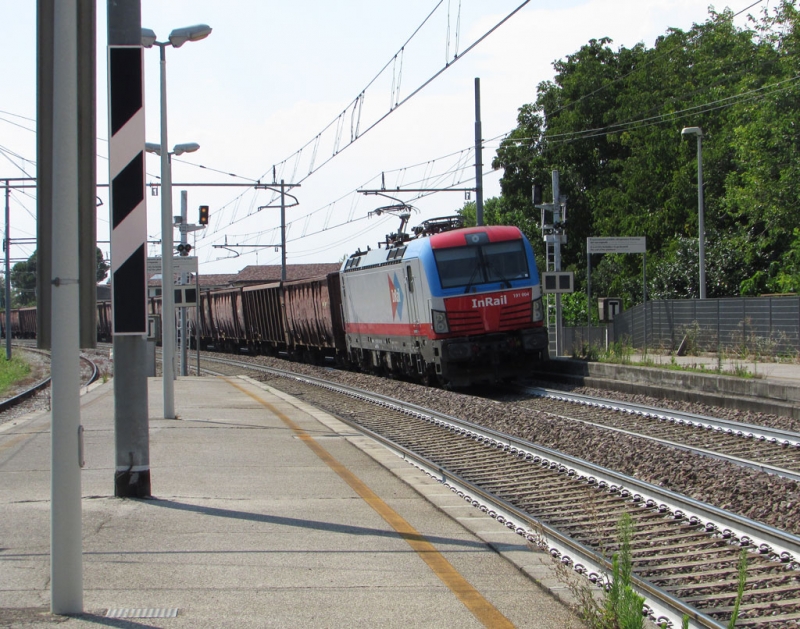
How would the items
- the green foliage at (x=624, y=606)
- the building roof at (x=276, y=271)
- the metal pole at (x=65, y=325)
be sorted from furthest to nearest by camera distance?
the building roof at (x=276, y=271) < the metal pole at (x=65, y=325) < the green foliage at (x=624, y=606)

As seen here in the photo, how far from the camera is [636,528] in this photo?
23.7ft

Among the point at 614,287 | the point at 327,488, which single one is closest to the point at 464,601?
the point at 327,488

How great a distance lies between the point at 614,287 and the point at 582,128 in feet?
35.9

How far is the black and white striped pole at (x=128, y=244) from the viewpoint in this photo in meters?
6.89

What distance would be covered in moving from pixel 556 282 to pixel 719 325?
6565 millimetres

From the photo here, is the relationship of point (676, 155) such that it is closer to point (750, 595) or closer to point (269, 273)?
point (750, 595)

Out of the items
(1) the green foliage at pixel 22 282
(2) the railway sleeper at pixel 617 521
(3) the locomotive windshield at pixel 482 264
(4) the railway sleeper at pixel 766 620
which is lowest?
(4) the railway sleeper at pixel 766 620

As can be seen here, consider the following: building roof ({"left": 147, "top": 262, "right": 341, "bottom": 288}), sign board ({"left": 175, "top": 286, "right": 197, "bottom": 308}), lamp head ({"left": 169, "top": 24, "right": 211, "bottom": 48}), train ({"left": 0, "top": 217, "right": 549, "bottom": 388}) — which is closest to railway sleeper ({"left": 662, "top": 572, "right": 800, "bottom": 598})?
lamp head ({"left": 169, "top": 24, "right": 211, "bottom": 48})

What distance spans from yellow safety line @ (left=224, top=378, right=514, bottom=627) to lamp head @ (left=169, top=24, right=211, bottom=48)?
8331 mm

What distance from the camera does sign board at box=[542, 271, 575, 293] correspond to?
22.1 meters

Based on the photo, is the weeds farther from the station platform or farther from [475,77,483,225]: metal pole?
[475,77,483,225]: metal pole

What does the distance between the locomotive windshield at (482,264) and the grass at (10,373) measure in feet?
48.5

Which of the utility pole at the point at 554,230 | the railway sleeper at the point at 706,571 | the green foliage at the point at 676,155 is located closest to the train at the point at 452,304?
the utility pole at the point at 554,230

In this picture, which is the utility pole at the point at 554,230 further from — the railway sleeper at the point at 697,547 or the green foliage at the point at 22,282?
the green foliage at the point at 22,282
